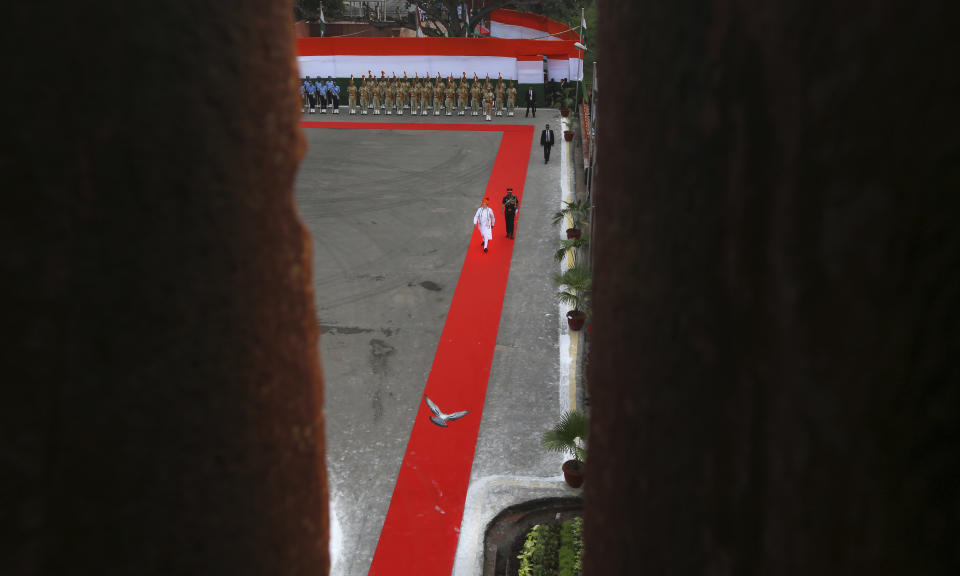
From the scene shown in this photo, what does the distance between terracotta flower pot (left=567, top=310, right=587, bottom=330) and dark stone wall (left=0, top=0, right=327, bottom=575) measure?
9.89 meters

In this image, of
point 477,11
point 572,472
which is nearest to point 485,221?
point 572,472

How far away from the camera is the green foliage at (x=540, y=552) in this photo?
6.36 metres

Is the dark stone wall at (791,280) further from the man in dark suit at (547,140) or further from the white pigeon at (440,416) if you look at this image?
the man in dark suit at (547,140)

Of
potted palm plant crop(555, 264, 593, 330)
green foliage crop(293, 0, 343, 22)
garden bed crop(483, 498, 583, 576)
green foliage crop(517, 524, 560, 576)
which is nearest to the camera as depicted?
green foliage crop(517, 524, 560, 576)

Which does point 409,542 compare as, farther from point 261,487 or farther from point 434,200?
point 434,200

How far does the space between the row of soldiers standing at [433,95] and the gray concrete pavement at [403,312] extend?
386cm

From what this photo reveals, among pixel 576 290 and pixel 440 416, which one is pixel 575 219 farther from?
pixel 440 416

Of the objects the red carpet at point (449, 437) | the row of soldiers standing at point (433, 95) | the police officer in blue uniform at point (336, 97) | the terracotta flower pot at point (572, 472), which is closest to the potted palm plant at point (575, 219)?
the red carpet at point (449, 437)

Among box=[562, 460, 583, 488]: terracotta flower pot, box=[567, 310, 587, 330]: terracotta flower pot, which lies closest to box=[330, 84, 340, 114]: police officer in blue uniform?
box=[567, 310, 587, 330]: terracotta flower pot

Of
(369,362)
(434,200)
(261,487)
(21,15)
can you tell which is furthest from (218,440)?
(434,200)

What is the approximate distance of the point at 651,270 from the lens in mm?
564

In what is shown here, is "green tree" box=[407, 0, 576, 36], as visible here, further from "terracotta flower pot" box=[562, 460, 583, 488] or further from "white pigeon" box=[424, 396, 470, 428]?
"terracotta flower pot" box=[562, 460, 583, 488]

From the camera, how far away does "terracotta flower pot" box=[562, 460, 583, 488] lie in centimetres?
748

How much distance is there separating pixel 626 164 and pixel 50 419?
1.54 ft
